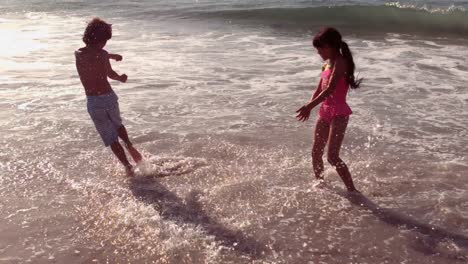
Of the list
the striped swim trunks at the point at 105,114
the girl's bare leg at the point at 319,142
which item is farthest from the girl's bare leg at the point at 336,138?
the striped swim trunks at the point at 105,114

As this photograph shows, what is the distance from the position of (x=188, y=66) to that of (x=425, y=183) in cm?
656

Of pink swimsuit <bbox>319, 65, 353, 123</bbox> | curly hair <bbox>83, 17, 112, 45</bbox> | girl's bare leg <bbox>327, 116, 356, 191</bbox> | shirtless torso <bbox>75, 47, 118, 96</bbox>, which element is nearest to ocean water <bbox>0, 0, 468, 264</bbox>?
girl's bare leg <bbox>327, 116, 356, 191</bbox>

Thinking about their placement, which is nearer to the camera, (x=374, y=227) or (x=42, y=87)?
(x=374, y=227)

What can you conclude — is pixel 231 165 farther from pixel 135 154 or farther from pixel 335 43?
pixel 335 43

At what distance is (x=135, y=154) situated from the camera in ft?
16.6

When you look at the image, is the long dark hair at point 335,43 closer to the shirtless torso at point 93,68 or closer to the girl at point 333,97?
the girl at point 333,97

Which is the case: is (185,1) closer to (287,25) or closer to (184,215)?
(287,25)

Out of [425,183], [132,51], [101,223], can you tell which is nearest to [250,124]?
[425,183]

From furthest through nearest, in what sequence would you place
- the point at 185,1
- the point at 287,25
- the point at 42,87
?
the point at 185,1
the point at 287,25
the point at 42,87

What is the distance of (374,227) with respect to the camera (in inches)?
153

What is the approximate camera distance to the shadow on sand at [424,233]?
3500 mm

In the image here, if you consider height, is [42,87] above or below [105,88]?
below

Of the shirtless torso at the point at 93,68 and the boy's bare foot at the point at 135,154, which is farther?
the boy's bare foot at the point at 135,154

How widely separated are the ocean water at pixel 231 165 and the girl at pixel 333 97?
39 cm
